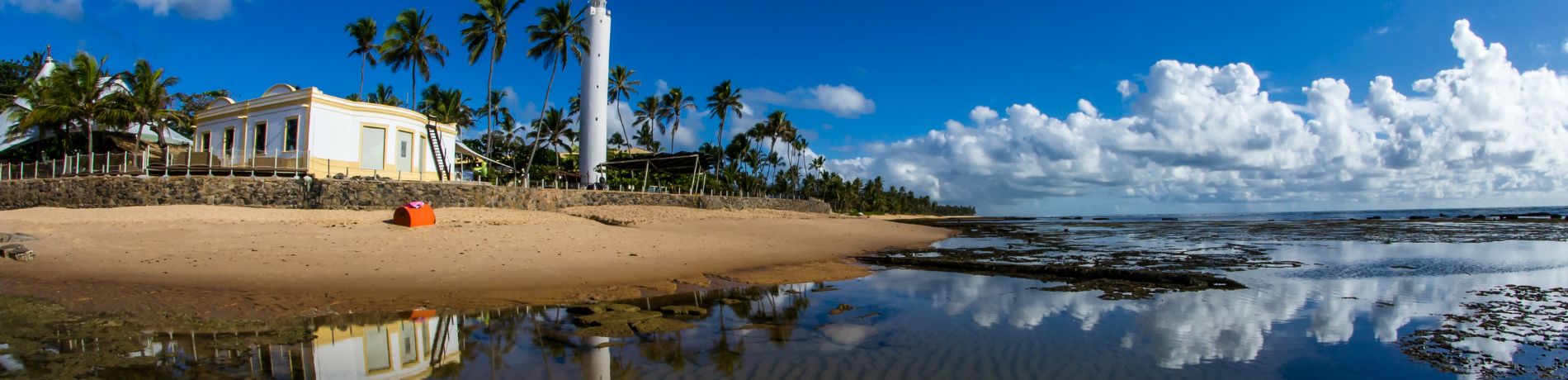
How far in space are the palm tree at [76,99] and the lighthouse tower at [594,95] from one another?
76.0ft

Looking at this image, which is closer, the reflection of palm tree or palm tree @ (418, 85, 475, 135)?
the reflection of palm tree

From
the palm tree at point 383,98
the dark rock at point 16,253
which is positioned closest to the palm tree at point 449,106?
the palm tree at point 383,98

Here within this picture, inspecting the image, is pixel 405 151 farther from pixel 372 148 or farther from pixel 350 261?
pixel 350 261

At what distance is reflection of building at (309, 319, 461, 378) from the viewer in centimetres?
568

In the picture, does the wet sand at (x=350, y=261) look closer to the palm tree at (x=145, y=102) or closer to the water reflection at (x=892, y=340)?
the water reflection at (x=892, y=340)

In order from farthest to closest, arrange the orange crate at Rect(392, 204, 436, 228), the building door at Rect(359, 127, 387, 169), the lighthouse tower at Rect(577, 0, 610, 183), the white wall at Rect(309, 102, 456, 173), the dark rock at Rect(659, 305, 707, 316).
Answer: the lighthouse tower at Rect(577, 0, 610, 183) → the building door at Rect(359, 127, 387, 169) → the white wall at Rect(309, 102, 456, 173) → the orange crate at Rect(392, 204, 436, 228) → the dark rock at Rect(659, 305, 707, 316)

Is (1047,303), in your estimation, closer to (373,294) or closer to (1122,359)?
(1122,359)

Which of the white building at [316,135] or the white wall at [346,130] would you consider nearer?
the white building at [316,135]

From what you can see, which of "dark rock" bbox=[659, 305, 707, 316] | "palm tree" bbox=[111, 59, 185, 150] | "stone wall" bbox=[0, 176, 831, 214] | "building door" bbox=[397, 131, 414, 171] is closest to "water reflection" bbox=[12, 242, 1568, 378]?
"dark rock" bbox=[659, 305, 707, 316]

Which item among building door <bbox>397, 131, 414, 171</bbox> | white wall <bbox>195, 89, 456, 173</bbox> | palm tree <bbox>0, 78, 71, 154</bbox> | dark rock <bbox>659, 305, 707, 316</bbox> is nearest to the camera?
dark rock <bbox>659, 305, 707, 316</bbox>

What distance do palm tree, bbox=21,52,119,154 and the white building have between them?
3980 mm

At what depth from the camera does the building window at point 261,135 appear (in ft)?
80.2

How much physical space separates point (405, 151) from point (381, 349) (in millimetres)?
22968

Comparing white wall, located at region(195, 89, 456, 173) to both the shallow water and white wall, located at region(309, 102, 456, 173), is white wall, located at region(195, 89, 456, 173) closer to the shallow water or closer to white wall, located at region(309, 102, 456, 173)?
white wall, located at region(309, 102, 456, 173)
